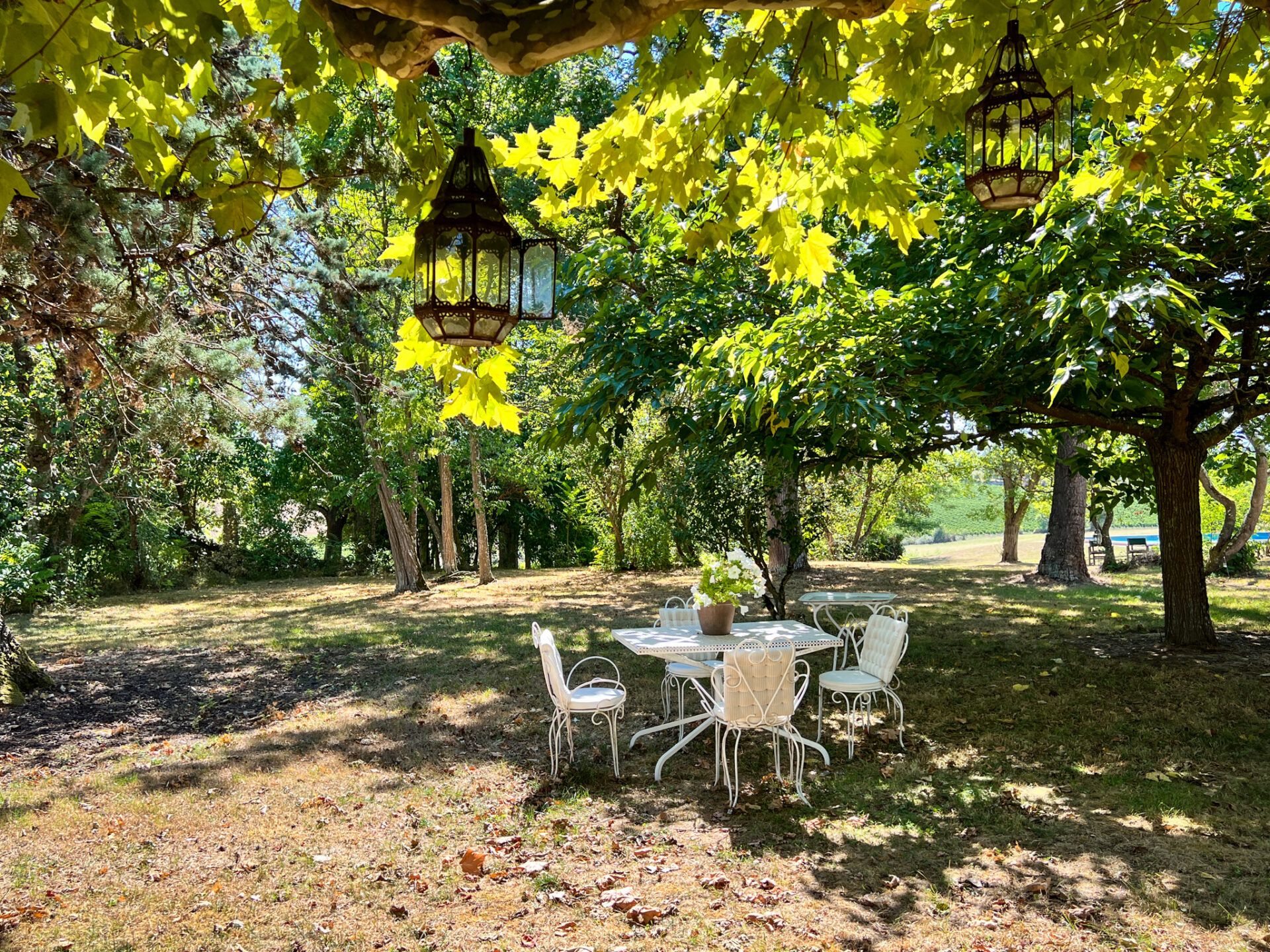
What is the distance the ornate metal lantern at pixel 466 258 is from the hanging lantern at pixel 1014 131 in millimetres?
1974

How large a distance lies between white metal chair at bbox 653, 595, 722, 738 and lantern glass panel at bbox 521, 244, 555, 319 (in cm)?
336

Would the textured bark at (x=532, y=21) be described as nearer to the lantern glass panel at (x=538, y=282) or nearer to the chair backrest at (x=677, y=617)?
the lantern glass panel at (x=538, y=282)

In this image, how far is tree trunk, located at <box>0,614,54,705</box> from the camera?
7.67 meters

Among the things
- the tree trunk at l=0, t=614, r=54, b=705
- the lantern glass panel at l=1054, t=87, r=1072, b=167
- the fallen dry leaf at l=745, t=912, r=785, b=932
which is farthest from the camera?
the tree trunk at l=0, t=614, r=54, b=705

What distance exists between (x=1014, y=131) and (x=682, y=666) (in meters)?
4.82

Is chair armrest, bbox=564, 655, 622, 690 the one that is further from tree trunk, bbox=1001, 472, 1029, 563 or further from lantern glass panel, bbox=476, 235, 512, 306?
tree trunk, bbox=1001, 472, 1029, 563

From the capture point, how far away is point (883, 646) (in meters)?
6.56

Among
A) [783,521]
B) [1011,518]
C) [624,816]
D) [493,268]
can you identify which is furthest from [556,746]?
[1011,518]

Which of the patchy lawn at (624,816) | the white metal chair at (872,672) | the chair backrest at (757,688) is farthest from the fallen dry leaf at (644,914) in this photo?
the white metal chair at (872,672)

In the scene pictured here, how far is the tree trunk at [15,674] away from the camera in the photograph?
767cm

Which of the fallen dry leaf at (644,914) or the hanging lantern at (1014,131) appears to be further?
the fallen dry leaf at (644,914)

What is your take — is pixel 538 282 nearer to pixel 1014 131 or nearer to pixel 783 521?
pixel 1014 131

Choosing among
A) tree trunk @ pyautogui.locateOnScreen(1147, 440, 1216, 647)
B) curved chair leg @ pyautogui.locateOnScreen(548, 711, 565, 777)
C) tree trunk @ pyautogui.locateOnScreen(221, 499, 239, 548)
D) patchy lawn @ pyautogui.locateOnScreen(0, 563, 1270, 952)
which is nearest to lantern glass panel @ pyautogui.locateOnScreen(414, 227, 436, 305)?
patchy lawn @ pyautogui.locateOnScreen(0, 563, 1270, 952)

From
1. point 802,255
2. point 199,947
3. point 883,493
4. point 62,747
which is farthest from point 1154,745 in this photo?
point 883,493
